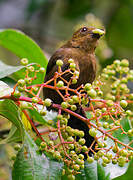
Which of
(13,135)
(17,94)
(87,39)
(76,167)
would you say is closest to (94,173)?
(76,167)

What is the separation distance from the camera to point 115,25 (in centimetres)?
484

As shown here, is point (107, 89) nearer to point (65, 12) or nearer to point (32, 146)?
point (32, 146)

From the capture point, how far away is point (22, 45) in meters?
2.47

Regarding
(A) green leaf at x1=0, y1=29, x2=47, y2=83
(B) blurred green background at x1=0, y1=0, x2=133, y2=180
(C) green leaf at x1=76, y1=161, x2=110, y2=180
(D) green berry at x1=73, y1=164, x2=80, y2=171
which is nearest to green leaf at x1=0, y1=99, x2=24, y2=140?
(D) green berry at x1=73, y1=164, x2=80, y2=171

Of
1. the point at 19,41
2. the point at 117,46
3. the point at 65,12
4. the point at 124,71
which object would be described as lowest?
the point at 124,71

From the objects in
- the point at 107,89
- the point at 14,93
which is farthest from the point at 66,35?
the point at 14,93

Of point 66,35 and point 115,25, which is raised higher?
point 66,35

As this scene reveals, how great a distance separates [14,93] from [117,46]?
3.31 meters

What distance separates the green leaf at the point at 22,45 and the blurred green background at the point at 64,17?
142 centimetres

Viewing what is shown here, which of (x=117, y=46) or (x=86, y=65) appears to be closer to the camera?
(x=86, y=65)

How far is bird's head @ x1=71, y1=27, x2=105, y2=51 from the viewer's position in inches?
99.2

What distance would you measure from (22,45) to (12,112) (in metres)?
0.99

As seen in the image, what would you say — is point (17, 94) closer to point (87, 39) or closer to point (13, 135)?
point (13, 135)

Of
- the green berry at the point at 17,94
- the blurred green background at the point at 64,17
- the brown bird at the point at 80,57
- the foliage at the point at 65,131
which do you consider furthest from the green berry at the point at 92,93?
the blurred green background at the point at 64,17
